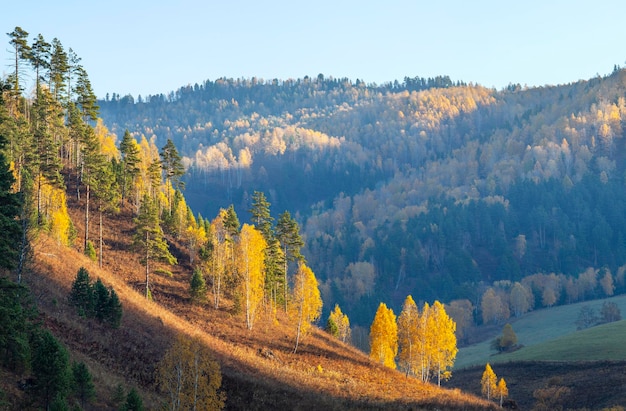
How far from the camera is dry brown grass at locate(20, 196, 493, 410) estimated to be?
48000mm

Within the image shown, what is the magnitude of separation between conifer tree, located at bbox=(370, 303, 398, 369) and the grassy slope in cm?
3771

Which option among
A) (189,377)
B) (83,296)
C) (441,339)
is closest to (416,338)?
(441,339)

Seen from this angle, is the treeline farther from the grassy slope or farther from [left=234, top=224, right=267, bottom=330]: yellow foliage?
the grassy slope

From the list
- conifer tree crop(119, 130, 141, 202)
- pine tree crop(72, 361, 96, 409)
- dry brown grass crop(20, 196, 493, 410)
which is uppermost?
conifer tree crop(119, 130, 141, 202)

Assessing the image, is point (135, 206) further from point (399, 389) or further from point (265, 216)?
point (399, 389)

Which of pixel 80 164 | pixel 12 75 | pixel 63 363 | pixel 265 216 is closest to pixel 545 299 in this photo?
pixel 265 216

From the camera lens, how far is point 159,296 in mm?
70750

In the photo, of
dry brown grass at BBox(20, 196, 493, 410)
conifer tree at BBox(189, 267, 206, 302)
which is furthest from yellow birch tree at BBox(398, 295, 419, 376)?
conifer tree at BBox(189, 267, 206, 302)

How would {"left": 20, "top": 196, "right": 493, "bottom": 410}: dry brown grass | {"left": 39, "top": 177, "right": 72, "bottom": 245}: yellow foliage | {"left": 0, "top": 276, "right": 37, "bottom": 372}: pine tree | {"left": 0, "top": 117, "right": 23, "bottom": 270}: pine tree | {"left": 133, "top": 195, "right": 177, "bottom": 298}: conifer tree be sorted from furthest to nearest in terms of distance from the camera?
{"left": 133, "top": 195, "right": 177, "bottom": 298}: conifer tree
{"left": 39, "top": 177, "right": 72, "bottom": 245}: yellow foliage
{"left": 20, "top": 196, "right": 493, "bottom": 410}: dry brown grass
{"left": 0, "top": 117, "right": 23, "bottom": 270}: pine tree
{"left": 0, "top": 276, "right": 37, "bottom": 372}: pine tree

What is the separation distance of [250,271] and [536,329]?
10150 cm

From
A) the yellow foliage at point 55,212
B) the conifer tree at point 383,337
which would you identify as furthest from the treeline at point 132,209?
the conifer tree at point 383,337

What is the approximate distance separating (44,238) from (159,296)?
15061 mm

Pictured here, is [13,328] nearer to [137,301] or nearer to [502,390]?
[137,301]

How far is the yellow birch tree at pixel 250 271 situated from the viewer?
2854 inches
